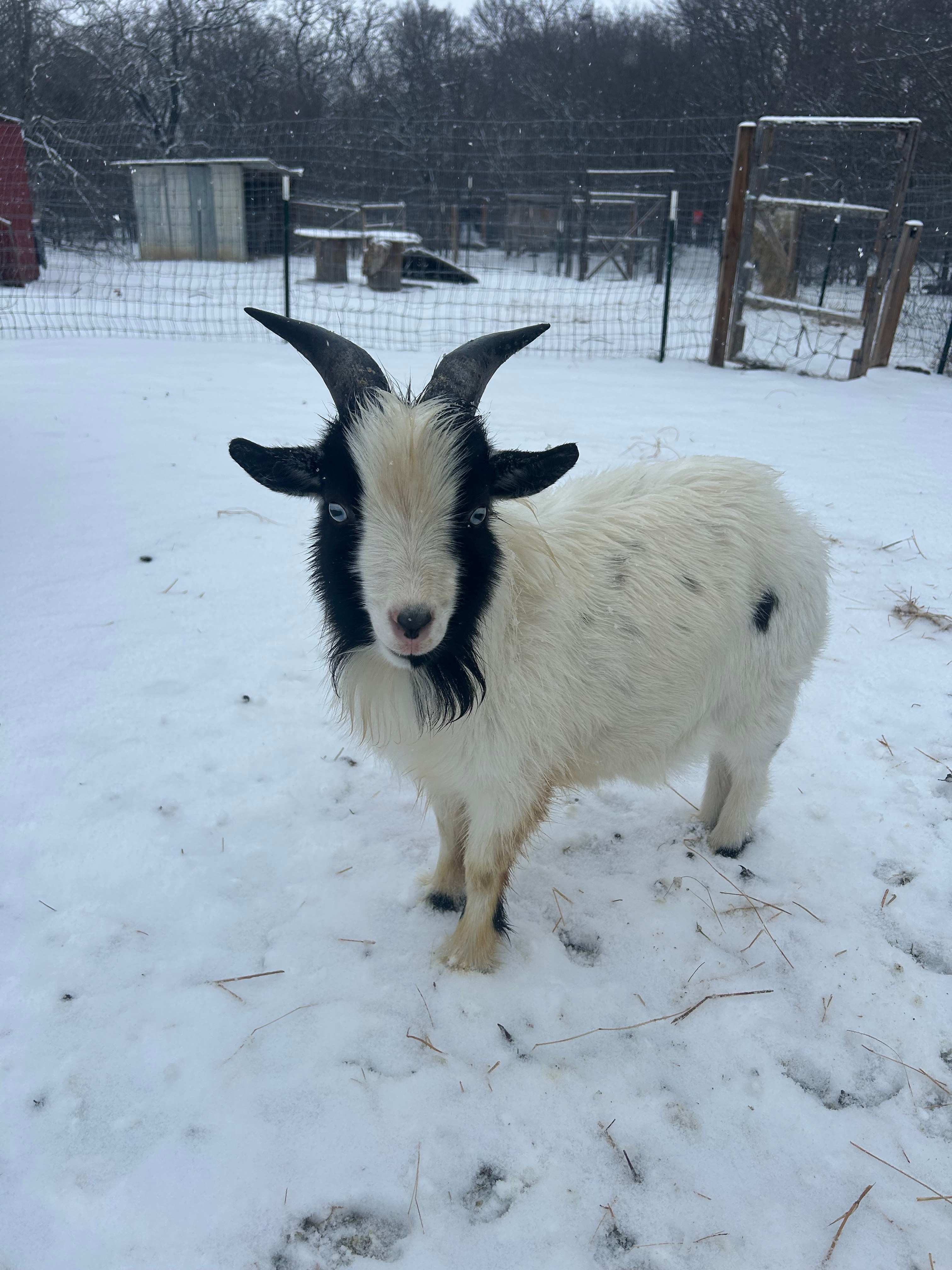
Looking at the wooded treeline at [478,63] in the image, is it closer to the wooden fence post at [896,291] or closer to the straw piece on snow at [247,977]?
the wooden fence post at [896,291]

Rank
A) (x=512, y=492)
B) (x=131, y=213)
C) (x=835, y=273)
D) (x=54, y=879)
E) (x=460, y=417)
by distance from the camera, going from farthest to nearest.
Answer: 1. (x=131, y=213)
2. (x=835, y=273)
3. (x=54, y=879)
4. (x=512, y=492)
5. (x=460, y=417)

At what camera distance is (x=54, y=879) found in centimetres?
245

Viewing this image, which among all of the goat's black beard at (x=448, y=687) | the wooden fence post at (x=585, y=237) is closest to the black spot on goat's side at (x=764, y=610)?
the goat's black beard at (x=448, y=687)

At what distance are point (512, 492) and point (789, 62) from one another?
27.4 meters

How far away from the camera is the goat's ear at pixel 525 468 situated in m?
1.90

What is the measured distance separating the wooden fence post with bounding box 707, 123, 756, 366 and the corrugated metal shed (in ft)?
40.0

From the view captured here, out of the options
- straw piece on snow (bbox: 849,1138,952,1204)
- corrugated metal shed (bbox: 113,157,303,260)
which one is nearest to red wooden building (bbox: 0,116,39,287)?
corrugated metal shed (bbox: 113,157,303,260)

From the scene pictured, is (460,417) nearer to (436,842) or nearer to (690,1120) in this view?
(436,842)

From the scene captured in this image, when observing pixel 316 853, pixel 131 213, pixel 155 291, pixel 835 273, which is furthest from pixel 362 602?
pixel 131 213

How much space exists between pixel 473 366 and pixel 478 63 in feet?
135

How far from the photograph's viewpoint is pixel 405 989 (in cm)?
223

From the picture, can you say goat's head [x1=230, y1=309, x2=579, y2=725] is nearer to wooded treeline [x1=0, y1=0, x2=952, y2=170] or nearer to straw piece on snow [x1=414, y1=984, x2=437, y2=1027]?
straw piece on snow [x1=414, y1=984, x2=437, y2=1027]

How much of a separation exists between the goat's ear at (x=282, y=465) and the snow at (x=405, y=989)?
134cm

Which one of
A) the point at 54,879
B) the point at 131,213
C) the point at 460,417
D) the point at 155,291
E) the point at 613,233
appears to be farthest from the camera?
the point at 613,233
